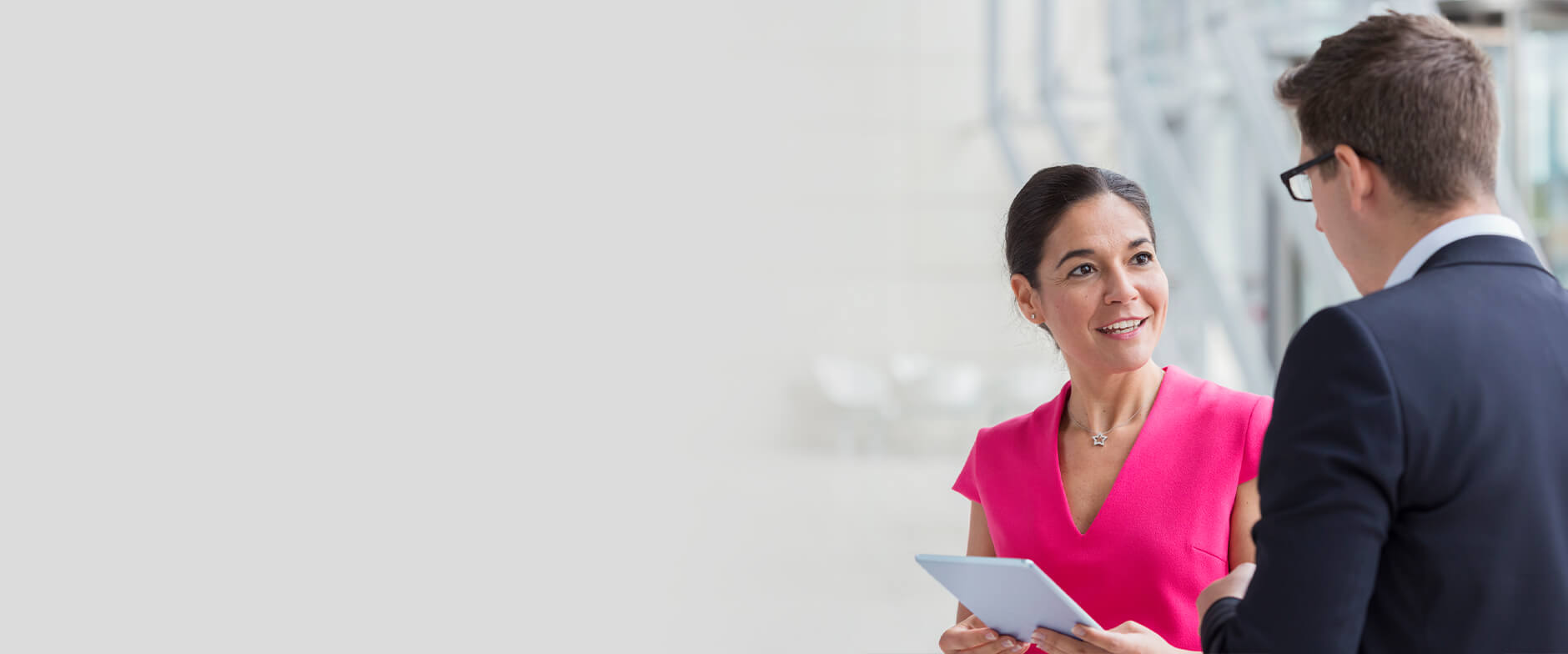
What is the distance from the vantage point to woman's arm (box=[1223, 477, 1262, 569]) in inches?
56.6

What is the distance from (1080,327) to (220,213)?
1076cm

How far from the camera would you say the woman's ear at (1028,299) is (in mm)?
1654

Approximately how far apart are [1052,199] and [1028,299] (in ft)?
0.49

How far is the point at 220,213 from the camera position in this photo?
1081 cm

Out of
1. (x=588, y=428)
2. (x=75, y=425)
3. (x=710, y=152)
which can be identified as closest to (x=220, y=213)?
(x=75, y=425)

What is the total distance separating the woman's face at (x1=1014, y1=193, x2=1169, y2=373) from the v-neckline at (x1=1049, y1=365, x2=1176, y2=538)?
5cm

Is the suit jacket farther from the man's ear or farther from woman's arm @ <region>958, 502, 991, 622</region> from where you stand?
woman's arm @ <region>958, 502, 991, 622</region>

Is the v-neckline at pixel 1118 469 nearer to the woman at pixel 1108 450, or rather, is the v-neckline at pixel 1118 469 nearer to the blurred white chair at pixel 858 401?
the woman at pixel 1108 450

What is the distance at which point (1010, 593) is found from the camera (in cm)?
130

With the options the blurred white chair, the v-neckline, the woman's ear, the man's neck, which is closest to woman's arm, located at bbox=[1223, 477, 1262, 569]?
the v-neckline

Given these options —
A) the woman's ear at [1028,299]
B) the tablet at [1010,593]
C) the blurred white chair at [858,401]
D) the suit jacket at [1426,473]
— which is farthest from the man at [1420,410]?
the blurred white chair at [858,401]

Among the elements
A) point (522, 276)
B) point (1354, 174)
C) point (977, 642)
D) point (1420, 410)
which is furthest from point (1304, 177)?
A: point (522, 276)

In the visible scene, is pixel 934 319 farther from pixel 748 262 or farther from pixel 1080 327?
pixel 1080 327

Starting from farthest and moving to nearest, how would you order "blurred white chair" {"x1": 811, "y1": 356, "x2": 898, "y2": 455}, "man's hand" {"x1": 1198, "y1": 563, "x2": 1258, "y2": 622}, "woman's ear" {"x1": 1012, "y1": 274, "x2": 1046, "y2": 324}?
"blurred white chair" {"x1": 811, "y1": 356, "x2": 898, "y2": 455}
"woman's ear" {"x1": 1012, "y1": 274, "x2": 1046, "y2": 324}
"man's hand" {"x1": 1198, "y1": 563, "x2": 1258, "y2": 622}
